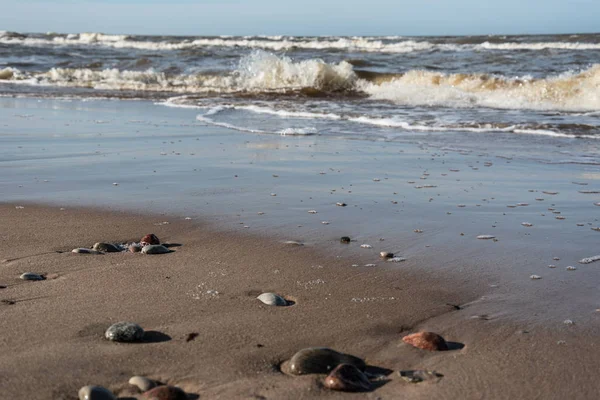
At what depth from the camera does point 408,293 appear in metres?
2.93

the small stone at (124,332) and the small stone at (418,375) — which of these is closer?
the small stone at (418,375)

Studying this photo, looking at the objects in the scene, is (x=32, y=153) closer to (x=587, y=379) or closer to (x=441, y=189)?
(x=441, y=189)

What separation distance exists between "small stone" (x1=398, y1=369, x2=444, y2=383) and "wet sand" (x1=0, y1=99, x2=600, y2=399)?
0.10ft

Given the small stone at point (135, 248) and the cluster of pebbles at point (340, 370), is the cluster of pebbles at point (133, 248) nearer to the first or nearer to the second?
the small stone at point (135, 248)

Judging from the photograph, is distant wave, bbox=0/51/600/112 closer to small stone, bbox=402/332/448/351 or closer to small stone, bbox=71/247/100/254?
small stone, bbox=71/247/100/254

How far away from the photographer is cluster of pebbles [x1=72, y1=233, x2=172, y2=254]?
340 centimetres

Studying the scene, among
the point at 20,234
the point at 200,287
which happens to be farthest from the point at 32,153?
the point at 200,287

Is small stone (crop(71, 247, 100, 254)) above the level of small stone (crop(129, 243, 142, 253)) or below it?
above

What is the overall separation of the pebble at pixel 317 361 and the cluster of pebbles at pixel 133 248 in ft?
4.70

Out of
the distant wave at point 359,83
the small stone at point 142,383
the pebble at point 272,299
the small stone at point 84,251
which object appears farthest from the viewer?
the distant wave at point 359,83

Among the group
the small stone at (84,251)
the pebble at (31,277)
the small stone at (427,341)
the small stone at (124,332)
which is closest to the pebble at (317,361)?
the small stone at (427,341)

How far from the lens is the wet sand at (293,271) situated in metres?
2.14

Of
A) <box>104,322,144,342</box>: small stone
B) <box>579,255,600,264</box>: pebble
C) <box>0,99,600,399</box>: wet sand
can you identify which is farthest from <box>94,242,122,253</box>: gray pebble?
<box>579,255,600,264</box>: pebble

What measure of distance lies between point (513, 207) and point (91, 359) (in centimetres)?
311
